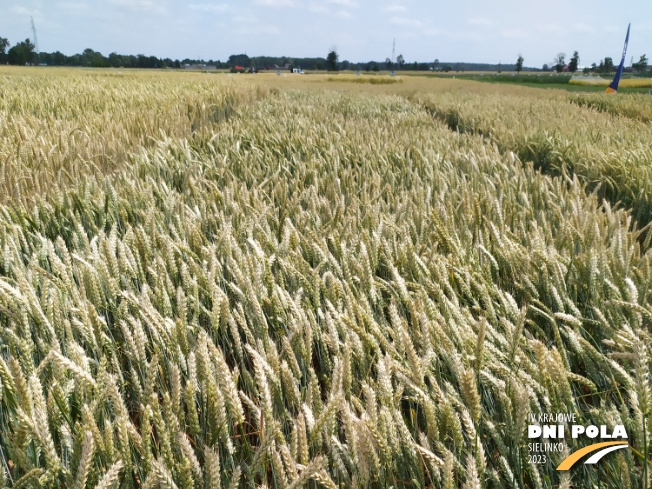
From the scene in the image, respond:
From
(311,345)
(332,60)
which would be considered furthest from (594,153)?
(332,60)

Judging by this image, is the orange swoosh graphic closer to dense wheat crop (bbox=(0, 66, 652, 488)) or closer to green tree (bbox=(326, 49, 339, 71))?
dense wheat crop (bbox=(0, 66, 652, 488))

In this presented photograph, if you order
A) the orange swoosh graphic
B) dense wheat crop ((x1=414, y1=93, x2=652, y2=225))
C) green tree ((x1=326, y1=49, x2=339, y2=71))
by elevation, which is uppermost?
green tree ((x1=326, y1=49, x2=339, y2=71))

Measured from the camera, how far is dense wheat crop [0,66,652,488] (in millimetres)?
Result: 656

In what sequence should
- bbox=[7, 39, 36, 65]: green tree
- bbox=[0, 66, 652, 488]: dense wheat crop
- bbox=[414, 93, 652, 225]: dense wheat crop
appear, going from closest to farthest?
bbox=[0, 66, 652, 488]: dense wheat crop, bbox=[414, 93, 652, 225]: dense wheat crop, bbox=[7, 39, 36, 65]: green tree

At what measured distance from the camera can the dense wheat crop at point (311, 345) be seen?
0.66 m

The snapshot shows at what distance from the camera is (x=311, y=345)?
36.0 inches

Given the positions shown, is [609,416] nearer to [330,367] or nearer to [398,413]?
[398,413]
